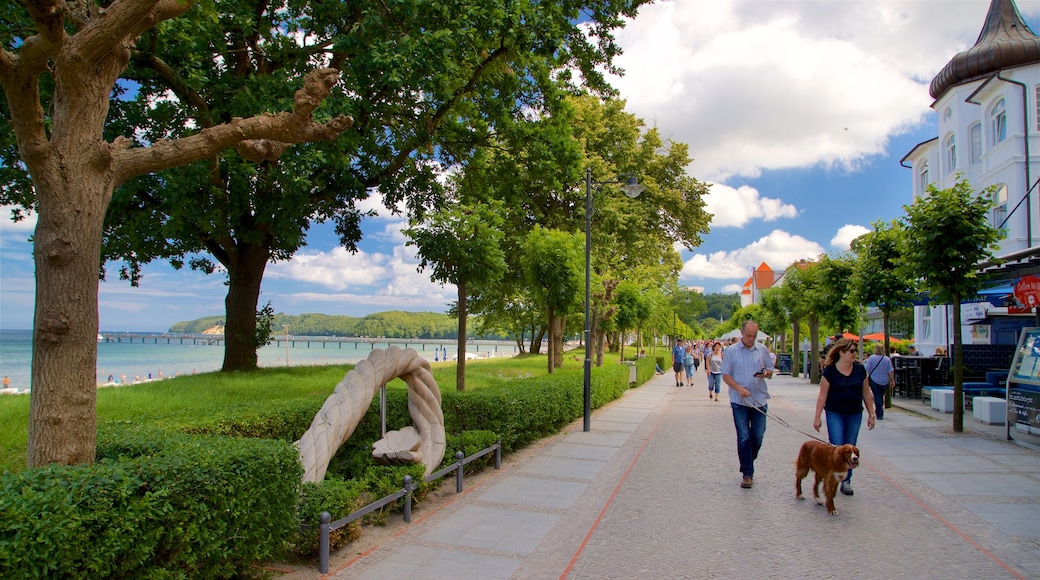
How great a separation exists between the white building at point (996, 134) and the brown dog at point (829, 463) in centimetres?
1596

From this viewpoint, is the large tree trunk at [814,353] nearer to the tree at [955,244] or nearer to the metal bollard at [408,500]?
the tree at [955,244]

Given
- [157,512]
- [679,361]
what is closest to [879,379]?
[679,361]

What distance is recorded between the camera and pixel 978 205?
484 inches

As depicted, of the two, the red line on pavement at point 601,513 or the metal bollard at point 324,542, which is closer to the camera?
the metal bollard at point 324,542

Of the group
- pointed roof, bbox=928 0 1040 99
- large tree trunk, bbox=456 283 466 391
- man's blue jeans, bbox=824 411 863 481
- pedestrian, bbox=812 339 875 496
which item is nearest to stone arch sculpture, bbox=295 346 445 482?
pedestrian, bbox=812 339 875 496

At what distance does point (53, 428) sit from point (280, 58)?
9827 mm

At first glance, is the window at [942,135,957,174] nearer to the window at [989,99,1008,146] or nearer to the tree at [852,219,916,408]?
the window at [989,99,1008,146]

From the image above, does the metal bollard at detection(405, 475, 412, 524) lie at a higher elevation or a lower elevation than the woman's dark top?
lower

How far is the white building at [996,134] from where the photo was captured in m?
23.1

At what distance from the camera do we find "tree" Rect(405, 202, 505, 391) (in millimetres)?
12125

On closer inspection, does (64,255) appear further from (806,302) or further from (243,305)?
(806,302)

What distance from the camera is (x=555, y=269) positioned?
54.7ft

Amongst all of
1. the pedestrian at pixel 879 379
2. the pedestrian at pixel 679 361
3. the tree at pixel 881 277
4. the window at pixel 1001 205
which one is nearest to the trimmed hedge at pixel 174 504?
the pedestrian at pixel 879 379

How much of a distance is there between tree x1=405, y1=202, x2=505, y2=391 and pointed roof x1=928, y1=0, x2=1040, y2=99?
2489 cm
